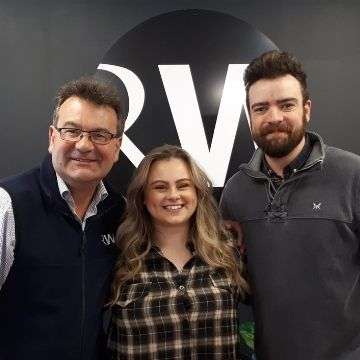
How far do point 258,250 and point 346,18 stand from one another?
195cm

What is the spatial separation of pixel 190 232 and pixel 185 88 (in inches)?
42.4

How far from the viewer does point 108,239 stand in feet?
5.77

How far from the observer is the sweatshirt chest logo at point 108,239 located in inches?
67.9

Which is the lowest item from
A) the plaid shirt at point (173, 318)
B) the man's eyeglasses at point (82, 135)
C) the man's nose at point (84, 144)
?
the plaid shirt at point (173, 318)

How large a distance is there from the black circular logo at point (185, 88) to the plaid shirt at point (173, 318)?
98 cm

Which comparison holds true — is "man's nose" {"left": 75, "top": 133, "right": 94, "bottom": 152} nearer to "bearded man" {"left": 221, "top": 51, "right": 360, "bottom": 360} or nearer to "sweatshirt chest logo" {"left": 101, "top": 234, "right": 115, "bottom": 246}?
"sweatshirt chest logo" {"left": 101, "top": 234, "right": 115, "bottom": 246}

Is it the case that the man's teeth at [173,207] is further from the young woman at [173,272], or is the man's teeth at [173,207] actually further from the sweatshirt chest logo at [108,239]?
the sweatshirt chest logo at [108,239]

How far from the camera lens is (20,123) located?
258cm

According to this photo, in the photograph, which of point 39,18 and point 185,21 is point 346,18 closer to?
point 185,21

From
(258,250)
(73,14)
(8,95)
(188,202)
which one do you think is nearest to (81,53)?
(73,14)

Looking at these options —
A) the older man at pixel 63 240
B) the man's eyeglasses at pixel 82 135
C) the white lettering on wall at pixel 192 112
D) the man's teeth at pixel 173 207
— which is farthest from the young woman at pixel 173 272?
the white lettering on wall at pixel 192 112

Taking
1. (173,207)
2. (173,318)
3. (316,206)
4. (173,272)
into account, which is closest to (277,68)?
(316,206)

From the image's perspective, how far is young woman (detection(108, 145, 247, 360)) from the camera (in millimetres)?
1625

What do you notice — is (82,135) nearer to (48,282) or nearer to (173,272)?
(48,282)
